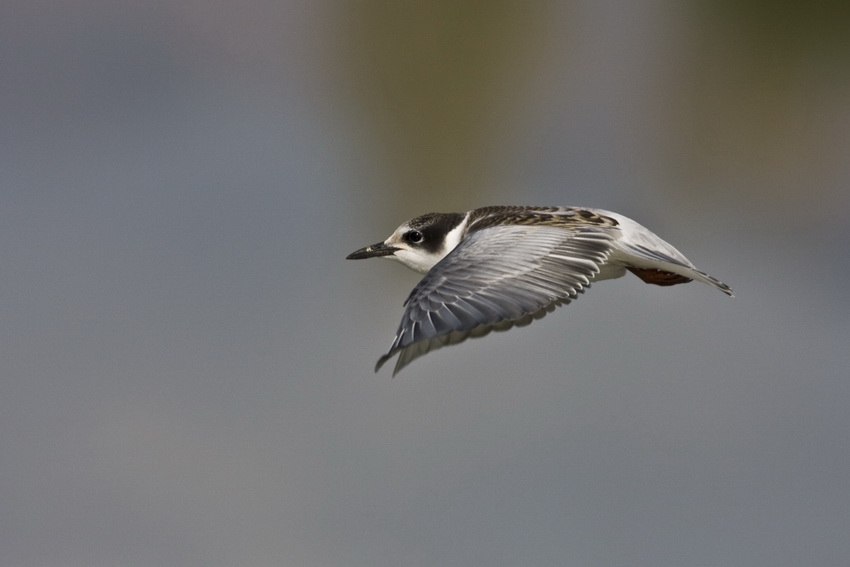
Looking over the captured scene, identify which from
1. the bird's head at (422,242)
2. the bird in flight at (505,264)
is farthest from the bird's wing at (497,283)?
the bird's head at (422,242)

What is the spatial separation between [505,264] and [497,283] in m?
0.12

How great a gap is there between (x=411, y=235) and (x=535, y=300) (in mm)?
939

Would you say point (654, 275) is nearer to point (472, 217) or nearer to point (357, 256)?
point (472, 217)

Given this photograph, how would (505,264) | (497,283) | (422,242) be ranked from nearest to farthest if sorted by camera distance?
(497,283), (505,264), (422,242)

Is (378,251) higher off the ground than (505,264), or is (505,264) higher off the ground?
(505,264)

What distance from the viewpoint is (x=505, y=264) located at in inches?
101

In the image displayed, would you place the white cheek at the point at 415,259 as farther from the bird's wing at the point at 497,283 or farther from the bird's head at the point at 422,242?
the bird's wing at the point at 497,283

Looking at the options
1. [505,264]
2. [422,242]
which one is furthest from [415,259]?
[505,264]

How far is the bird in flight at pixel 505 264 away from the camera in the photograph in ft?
7.52

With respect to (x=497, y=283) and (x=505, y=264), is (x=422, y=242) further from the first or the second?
(x=497, y=283)

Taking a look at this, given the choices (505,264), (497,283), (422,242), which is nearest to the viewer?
(497,283)

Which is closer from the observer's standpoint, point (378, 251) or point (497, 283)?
point (497, 283)

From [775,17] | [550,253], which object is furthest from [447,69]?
[550,253]

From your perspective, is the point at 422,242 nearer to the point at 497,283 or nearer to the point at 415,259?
the point at 415,259
